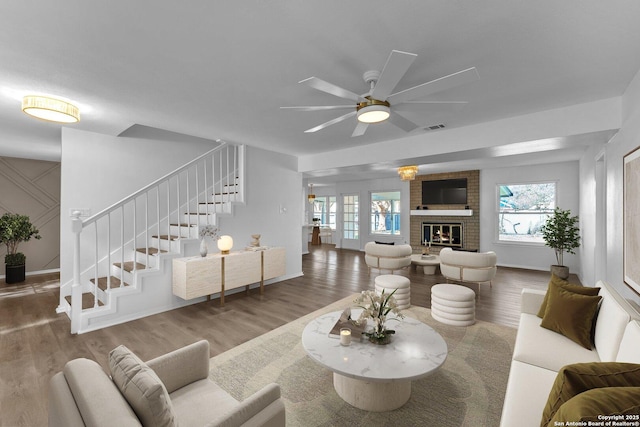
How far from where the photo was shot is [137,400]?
1.04 metres

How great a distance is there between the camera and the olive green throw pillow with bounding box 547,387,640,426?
88cm

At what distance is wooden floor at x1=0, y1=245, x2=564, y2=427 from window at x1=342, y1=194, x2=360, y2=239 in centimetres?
460

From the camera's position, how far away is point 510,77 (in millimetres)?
2537

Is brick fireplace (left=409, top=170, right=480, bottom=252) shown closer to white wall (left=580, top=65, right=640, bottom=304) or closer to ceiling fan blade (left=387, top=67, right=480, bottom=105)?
white wall (left=580, top=65, right=640, bottom=304)

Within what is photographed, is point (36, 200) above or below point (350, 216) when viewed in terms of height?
above

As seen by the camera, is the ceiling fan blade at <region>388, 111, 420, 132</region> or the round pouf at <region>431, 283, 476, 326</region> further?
the round pouf at <region>431, 283, 476, 326</region>

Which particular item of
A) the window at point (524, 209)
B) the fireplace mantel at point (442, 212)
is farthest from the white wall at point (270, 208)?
the window at point (524, 209)

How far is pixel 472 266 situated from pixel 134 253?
520cm

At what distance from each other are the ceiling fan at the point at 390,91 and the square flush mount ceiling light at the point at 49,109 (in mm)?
2506

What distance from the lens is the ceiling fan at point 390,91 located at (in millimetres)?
1812

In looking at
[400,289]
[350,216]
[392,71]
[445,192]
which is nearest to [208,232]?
[400,289]

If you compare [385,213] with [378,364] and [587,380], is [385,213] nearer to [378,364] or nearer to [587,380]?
[378,364]

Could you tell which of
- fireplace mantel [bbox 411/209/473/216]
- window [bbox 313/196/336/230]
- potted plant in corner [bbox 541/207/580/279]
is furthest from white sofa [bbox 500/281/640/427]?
window [bbox 313/196/336/230]

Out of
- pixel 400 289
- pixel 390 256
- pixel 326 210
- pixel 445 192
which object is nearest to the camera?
pixel 400 289
